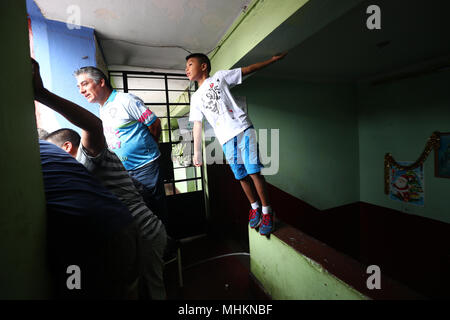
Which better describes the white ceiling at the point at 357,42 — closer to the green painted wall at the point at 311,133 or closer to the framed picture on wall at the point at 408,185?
the green painted wall at the point at 311,133

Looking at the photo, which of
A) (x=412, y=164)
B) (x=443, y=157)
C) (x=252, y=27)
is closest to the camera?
(x=252, y=27)

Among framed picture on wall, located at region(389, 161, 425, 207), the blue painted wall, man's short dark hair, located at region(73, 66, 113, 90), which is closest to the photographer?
man's short dark hair, located at region(73, 66, 113, 90)

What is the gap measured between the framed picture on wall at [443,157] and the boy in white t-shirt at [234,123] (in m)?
2.89

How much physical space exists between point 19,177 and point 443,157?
3995mm

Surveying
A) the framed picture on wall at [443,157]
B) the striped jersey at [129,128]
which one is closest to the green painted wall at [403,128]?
the framed picture on wall at [443,157]

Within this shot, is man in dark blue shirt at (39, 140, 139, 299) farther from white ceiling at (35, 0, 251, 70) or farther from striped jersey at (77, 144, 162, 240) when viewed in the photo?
white ceiling at (35, 0, 251, 70)

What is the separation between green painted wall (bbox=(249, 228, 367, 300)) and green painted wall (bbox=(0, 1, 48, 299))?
1058 millimetres

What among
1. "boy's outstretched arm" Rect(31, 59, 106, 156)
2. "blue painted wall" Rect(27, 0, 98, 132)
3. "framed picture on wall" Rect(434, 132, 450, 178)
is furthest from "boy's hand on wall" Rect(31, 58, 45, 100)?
"framed picture on wall" Rect(434, 132, 450, 178)

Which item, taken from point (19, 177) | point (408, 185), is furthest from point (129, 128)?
point (408, 185)

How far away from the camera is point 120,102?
1331mm

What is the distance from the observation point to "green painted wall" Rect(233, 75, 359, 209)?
8.21 feet

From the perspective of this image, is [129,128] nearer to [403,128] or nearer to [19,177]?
[19,177]

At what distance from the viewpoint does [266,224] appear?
4.23ft

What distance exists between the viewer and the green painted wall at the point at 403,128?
243 cm
